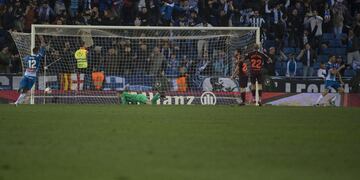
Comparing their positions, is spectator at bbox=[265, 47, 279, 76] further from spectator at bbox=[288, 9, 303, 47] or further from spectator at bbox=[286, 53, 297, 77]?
spectator at bbox=[288, 9, 303, 47]

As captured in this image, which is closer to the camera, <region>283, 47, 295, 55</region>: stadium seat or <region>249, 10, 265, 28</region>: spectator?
<region>283, 47, 295, 55</region>: stadium seat

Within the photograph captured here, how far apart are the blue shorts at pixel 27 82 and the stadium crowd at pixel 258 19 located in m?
4.42

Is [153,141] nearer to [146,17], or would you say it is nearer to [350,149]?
[350,149]

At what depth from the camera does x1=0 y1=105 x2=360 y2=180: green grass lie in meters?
7.00

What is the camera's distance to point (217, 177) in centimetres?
669

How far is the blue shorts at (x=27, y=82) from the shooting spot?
22805mm

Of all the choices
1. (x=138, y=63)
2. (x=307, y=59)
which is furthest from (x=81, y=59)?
(x=307, y=59)

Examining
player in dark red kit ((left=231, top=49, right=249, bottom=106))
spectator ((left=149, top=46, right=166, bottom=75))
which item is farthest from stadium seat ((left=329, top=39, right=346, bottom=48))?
spectator ((left=149, top=46, right=166, bottom=75))

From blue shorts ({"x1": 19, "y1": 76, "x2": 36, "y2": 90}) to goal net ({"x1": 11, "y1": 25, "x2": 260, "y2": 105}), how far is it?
50.9 inches

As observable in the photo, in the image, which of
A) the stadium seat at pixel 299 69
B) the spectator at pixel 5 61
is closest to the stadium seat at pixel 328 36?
the stadium seat at pixel 299 69

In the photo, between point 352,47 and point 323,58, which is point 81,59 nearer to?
point 323,58

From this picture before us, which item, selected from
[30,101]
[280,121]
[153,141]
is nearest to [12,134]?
[153,141]

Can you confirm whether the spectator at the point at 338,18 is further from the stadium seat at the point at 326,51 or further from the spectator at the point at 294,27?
the spectator at the point at 294,27

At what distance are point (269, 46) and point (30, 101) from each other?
10361 mm
